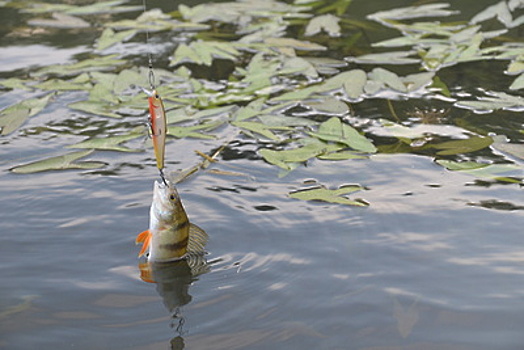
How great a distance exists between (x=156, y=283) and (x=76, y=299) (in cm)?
27

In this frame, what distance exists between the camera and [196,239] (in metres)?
2.66

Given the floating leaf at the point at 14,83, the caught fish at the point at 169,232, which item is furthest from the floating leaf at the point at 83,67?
the caught fish at the point at 169,232

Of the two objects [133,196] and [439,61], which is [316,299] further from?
[439,61]

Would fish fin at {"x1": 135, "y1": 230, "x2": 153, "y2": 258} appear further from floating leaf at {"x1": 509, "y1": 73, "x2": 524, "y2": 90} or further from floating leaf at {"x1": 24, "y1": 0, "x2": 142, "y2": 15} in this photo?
floating leaf at {"x1": 24, "y1": 0, "x2": 142, "y2": 15}

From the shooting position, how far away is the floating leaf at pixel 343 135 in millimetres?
3576

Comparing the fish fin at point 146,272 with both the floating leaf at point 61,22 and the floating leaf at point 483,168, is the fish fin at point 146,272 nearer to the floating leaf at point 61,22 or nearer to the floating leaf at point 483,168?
the floating leaf at point 483,168

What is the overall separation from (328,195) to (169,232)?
2.84 ft

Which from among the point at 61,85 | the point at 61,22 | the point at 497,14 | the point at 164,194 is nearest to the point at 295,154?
the point at 164,194

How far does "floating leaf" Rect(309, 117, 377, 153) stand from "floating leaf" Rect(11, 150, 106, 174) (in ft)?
3.56

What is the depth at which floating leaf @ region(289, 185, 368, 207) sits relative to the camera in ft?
10.1

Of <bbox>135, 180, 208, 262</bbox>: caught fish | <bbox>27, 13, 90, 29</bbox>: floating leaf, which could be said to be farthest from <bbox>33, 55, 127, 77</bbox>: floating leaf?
<bbox>135, 180, 208, 262</bbox>: caught fish

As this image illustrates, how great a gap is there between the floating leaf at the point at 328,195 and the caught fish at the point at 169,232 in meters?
0.60

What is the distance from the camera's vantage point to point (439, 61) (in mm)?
4676

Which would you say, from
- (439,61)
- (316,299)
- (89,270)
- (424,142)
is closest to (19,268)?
(89,270)
